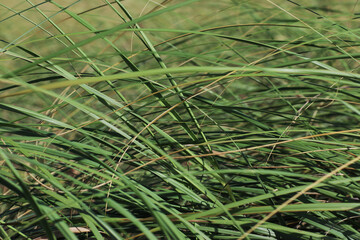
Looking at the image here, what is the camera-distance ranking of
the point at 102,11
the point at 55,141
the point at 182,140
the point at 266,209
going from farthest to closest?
the point at 102,11, the point at 182,140, the point at 55,141, the point at 266,209

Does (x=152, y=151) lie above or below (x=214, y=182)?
above

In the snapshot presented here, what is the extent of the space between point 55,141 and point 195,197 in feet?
0.91

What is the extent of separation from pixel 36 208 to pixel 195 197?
283 millimetres

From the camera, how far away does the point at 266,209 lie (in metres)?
0.66

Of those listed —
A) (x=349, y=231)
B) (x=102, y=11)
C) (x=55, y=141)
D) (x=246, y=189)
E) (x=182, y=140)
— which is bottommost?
(x=349, y=231)

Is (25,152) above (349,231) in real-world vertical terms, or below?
above

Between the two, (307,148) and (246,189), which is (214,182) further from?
(307,148)

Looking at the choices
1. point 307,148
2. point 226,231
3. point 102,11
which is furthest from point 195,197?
point 102,11

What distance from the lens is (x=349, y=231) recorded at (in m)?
0.73

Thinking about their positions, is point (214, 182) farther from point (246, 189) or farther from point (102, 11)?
point (102, 11)

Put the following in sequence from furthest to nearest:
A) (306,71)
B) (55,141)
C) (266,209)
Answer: (55,141) < (266,209) < (306,71)

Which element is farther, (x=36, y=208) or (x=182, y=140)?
(x=182, y=140)

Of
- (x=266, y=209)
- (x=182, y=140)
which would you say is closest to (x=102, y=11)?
(x=182, y=140)

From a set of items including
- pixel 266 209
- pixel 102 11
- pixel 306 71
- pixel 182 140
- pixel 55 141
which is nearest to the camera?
pixel 306 71
